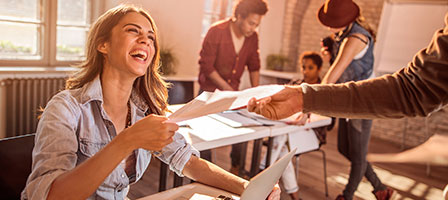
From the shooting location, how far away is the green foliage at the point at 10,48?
10.3ft

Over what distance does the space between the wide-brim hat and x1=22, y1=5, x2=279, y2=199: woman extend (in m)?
1.58

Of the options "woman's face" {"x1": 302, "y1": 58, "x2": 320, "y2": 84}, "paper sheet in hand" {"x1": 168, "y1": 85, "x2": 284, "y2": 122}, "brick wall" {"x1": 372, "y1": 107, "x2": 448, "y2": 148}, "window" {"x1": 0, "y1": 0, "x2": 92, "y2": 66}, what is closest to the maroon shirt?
"woman's face" {"x1": 302, "y1": 58, "x2": 320, "y2": 84}

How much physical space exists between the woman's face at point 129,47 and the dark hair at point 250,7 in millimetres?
1784

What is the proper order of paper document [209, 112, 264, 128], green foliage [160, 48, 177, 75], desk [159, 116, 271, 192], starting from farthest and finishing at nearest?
green foliage [160, 48, 177, 75], paper document [209, 112, 264, 128], desk [159, 116, 271, 192]

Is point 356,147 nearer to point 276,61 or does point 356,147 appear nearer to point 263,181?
point 263,181

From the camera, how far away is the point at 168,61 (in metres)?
4.15

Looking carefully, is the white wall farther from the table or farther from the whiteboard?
the whiteboard

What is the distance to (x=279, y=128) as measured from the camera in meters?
2.34

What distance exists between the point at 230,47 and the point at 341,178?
183 centimetres

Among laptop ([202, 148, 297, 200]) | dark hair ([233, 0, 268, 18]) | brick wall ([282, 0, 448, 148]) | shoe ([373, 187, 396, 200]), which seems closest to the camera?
laptop ([202, 148, 297, 200])

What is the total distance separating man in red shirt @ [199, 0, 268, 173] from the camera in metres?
3.02

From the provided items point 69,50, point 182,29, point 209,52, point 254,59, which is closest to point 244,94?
point 209,52

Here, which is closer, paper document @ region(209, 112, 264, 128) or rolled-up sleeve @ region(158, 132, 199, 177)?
rolled-up sleeve @ region(158, 132, 199, 177)

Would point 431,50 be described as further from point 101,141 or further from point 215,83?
point 215,83
